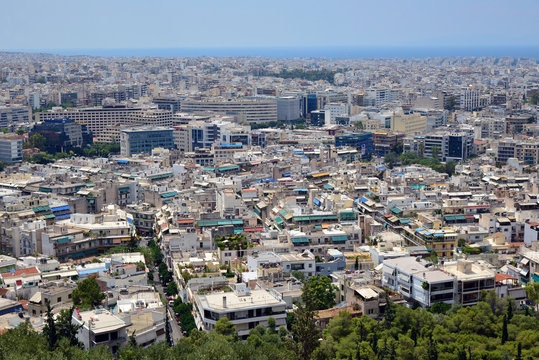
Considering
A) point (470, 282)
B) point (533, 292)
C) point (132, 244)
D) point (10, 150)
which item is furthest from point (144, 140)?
point (533, 292)

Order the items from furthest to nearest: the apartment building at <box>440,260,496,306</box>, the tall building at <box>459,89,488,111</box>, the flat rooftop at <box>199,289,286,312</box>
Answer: the tall building at <box>459,89,488,111</box>, the apartment building at <box>440,260,496,306</box>, the flat rooftop at <box>199,289,286,312</box>

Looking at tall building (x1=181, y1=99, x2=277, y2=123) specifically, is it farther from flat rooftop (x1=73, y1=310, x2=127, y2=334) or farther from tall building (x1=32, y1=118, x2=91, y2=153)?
flat rooftop (x1=73, y1=310, x2=127, y2=334)

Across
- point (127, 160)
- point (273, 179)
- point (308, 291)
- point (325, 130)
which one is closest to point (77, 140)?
point (127, 160)

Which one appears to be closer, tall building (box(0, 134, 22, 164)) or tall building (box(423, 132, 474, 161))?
tall building (box(0, 134, 22, 164))

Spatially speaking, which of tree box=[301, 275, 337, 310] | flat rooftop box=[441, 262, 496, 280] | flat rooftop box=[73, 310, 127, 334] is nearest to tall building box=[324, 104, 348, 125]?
flat rooftop box=[441, 262, 496, 280]

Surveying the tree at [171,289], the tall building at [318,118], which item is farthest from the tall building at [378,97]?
the tree at [171,289]

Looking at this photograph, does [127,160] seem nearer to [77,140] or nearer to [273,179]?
[273,179]

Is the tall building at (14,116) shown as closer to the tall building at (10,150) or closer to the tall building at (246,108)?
the tall building at (10,150)
